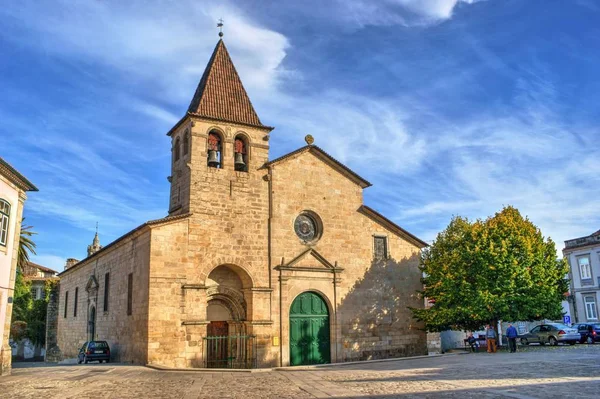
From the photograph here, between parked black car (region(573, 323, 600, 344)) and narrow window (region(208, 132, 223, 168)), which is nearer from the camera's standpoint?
narrow window (region(208, 132, 223, 168))

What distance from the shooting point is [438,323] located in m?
26.7

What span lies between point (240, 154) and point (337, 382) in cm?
1300

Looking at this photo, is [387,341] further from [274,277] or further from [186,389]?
[186,389]

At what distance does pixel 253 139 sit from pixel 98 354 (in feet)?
41.0

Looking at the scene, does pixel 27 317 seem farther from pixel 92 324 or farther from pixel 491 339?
pixel 491 339

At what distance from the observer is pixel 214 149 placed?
2472 centimetres

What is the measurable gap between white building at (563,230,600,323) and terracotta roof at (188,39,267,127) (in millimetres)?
34580

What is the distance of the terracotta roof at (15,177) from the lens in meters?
18.5

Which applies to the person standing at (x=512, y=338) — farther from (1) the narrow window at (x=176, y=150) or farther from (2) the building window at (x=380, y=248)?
(1) the narrow window at (x=176, y=150)

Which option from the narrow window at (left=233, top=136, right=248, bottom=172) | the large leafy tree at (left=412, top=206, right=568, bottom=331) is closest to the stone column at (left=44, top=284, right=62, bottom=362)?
the narrow window at (left=233, top=136, right=248, bottom=172)

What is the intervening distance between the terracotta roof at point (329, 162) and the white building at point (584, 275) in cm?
2798

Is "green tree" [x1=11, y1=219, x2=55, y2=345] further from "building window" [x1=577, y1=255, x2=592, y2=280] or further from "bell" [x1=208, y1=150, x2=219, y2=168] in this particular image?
"building window" [x1=577, y1=255, x2=592, y2=280]

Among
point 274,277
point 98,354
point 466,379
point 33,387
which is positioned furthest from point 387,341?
point 33,387

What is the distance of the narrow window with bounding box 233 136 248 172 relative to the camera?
81.8ft
